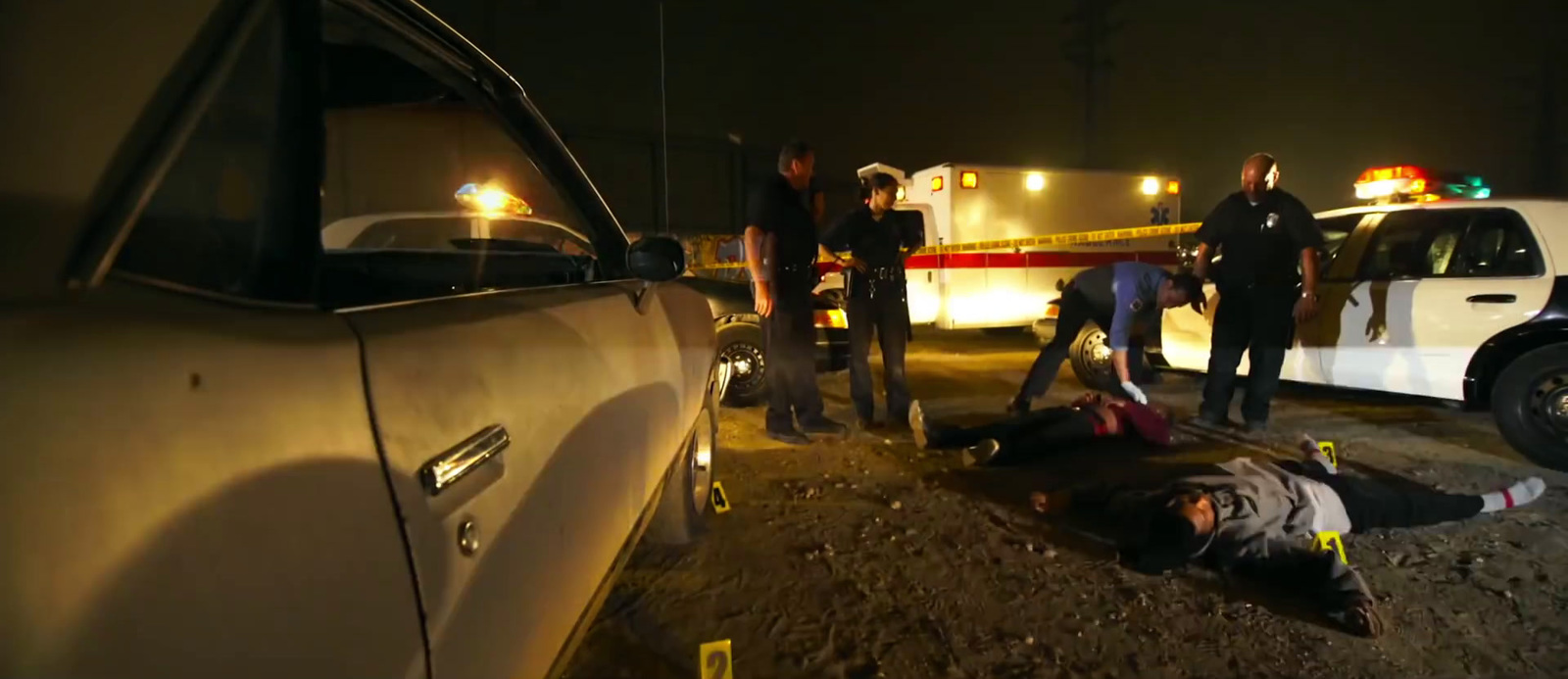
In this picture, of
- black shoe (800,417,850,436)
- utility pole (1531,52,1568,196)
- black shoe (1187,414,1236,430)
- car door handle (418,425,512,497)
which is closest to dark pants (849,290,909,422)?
black shoe (800,417,850,436)

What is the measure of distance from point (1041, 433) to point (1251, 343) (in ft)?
6.10

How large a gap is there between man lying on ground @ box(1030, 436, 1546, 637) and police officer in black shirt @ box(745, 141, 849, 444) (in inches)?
75.6

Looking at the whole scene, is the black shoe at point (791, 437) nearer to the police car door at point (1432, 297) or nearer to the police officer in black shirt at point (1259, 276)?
the police officer in black shirt at point (1259, 276)

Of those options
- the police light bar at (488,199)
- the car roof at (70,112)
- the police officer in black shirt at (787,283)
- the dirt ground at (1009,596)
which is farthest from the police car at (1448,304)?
the car roof at (70,112)

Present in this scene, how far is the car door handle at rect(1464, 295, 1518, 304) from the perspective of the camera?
473 centimetres

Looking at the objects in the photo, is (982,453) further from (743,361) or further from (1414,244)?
(1414,244)

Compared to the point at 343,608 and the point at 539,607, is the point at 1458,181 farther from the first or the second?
the point at 343,608

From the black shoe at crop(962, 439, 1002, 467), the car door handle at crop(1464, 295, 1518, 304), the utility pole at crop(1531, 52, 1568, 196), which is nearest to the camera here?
the black shoe at crop(962, 439, 1002, 467)

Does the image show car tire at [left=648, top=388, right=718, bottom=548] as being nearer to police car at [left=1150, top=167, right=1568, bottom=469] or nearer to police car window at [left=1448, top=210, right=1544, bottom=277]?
police car at [left=1150, top=167, right=1568, bottom=469]

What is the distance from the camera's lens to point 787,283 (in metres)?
5.11

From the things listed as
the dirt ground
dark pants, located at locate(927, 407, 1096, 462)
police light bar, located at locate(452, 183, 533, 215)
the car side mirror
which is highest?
police light bar, located at locate(452, 183, 533, 215)

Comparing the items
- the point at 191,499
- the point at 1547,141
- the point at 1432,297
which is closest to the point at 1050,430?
the point at 1432,297

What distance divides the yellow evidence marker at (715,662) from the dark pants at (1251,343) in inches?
172

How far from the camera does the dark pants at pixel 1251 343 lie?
5320 millimetres
